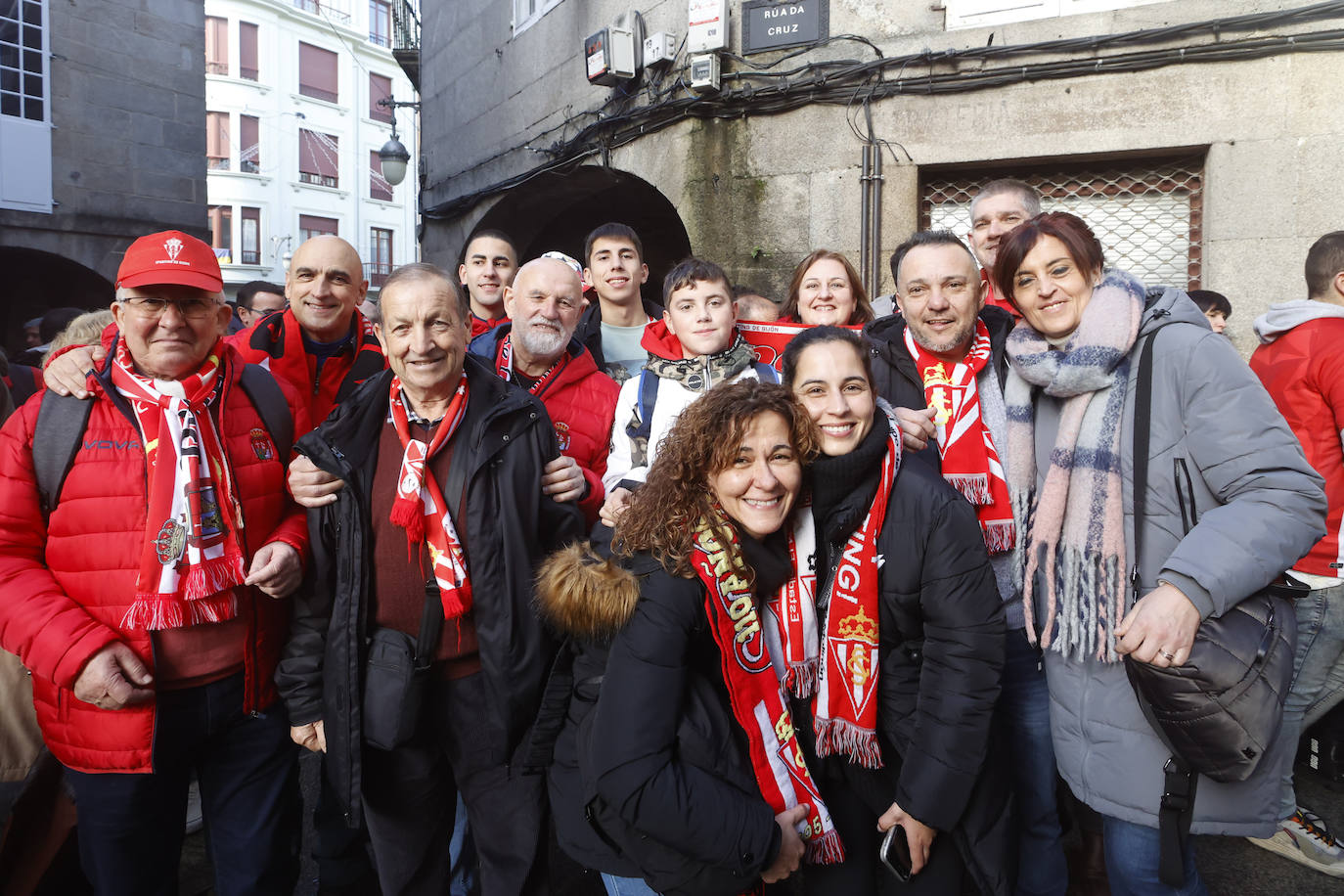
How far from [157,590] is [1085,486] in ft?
8.13

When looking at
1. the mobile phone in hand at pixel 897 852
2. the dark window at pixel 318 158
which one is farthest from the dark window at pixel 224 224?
the mobile phone in hand at pixel 897 852

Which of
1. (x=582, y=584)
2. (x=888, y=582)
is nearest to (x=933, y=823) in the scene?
(x=888, y=582)

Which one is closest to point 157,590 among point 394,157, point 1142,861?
point 1142,861

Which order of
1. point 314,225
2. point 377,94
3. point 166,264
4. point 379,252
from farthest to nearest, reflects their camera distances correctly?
1. point 377,94
2. point 379,252
3. point 314,225
4. point 166,264

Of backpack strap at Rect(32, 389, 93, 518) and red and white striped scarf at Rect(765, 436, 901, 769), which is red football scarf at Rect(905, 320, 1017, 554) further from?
backpack strap at Rect(32, 389, 93, 518)

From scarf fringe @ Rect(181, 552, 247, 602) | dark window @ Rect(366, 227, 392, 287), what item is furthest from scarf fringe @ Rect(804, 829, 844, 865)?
dark window @ Rect(366, 227, 392, 287)

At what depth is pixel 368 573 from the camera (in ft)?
7.32

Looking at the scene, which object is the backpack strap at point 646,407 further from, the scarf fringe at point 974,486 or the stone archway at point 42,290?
the stone archway at point 42,290

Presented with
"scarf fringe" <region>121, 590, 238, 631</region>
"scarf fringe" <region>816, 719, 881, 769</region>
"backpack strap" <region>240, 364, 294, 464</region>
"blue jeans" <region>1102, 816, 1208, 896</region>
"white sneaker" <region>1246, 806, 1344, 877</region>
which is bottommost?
"white sneaker" <region>1246, 806, 1344, 877</region>

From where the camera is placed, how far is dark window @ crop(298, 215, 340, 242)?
31469 mm

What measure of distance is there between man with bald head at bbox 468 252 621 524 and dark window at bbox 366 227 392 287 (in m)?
33.7

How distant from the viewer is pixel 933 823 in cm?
190

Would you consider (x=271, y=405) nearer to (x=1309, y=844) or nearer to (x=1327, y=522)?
(x=1327, y=522)

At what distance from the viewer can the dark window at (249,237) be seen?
1184 inches
